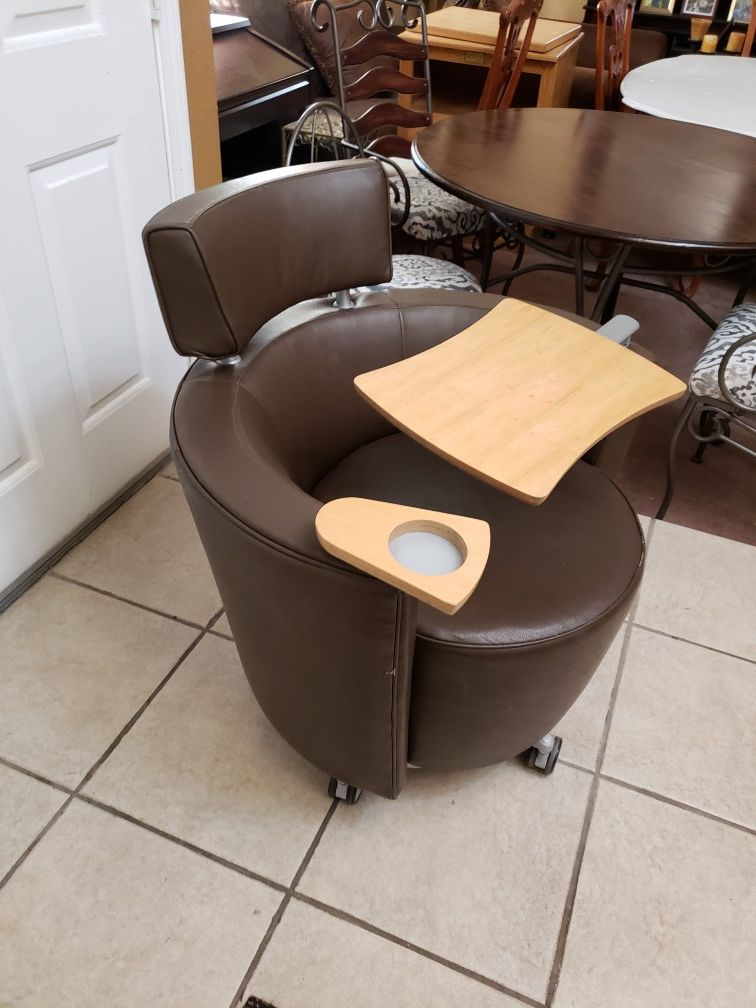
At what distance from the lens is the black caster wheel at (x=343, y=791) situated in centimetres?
124

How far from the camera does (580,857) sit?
1.23 metres

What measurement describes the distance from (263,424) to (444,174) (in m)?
1.11

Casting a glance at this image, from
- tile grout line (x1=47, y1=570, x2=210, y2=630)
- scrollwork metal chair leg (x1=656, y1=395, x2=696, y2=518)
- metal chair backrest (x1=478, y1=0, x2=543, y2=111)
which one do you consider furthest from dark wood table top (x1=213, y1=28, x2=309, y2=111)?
scrollwork metal chair leg (x1=656, y1=395, x2=696, y2=518)

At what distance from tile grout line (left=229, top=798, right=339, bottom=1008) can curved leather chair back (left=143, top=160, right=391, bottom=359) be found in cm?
80

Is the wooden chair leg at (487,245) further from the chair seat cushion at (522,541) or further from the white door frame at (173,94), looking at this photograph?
the chair seat cushion at (522,541)

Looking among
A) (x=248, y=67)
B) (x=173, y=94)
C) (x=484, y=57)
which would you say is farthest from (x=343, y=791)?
(x=484, y=57)

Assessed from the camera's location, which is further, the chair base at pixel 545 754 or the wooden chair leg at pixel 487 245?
the wooden chair leg at pixel 487 245

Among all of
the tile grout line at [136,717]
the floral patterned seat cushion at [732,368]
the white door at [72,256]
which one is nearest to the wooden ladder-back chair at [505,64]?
the floral patterned seat cushion at [732,368]

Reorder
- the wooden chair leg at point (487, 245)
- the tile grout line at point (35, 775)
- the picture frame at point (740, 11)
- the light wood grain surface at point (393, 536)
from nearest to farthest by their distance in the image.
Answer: the light wood grain surface at point (393, 536), the tile grout line at point (35, 775), the wooden chair leg at point (487, 245), the picture frame at point (740, 11)

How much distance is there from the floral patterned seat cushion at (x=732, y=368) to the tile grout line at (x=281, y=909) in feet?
4.15

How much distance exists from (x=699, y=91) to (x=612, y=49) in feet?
1.48

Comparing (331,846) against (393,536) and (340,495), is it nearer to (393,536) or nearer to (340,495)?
(340,495)

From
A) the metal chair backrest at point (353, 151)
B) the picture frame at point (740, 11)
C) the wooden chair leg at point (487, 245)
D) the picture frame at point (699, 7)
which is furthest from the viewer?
the picture frame at point (699, 7)

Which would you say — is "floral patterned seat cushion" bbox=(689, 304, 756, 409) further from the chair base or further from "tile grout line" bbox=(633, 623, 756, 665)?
the chair base
